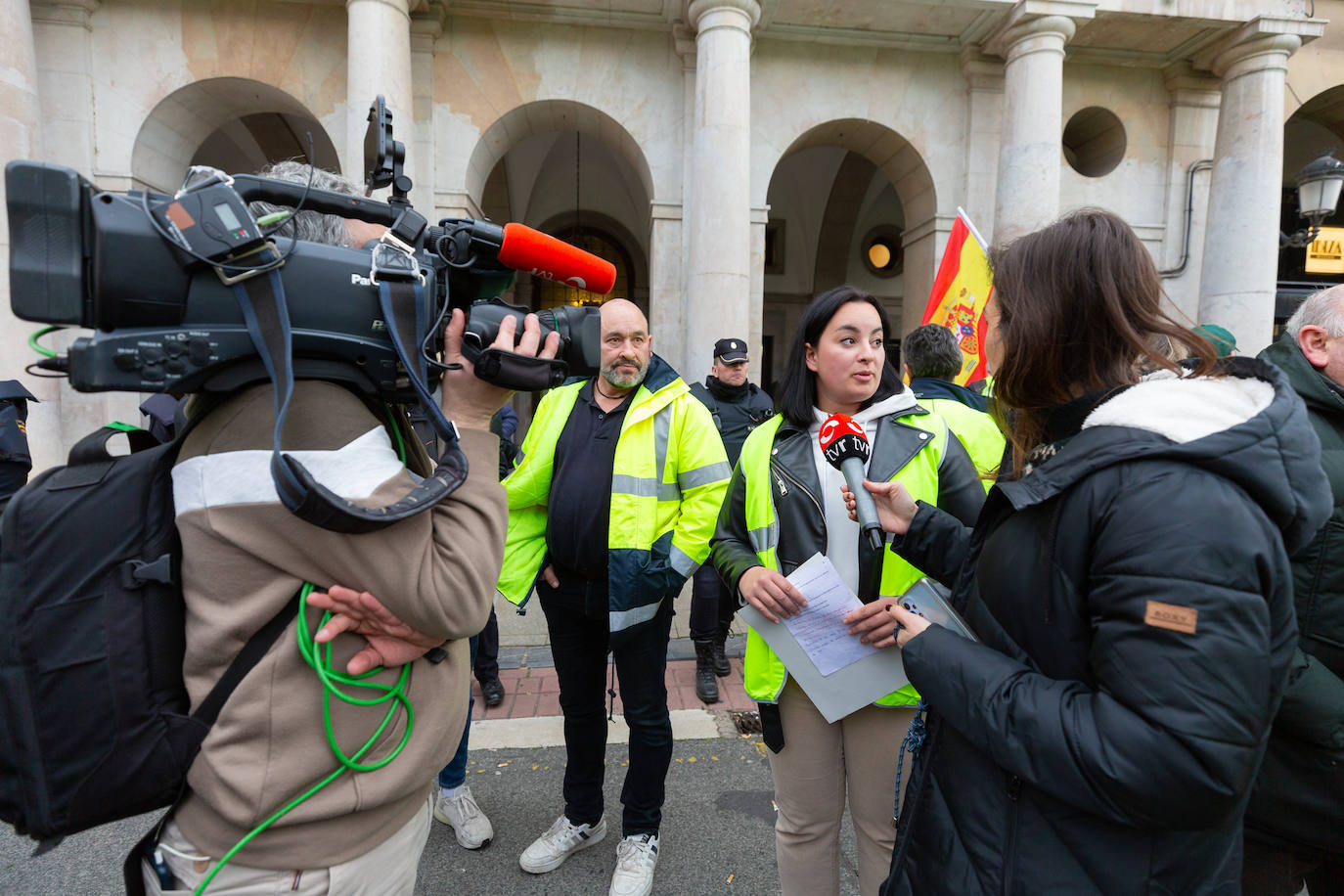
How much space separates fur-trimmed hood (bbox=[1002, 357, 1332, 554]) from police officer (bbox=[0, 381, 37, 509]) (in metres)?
5.06

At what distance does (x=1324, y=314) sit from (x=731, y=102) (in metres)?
5.74

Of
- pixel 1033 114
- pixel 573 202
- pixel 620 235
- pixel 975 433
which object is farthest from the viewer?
pixel 620 235

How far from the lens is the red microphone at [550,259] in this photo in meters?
1.20

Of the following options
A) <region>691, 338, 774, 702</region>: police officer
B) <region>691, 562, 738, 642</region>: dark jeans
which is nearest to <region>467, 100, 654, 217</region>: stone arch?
<region>691, 338, 774, 702</region>: police officer

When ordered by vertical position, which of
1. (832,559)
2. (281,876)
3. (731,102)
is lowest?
(281,876)

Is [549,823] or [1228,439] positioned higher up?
[1228,439]

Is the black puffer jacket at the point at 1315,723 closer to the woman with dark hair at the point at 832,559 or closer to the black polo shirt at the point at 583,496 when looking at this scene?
the woman with dark hair at the point at 832,559

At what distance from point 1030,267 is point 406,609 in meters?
1.19

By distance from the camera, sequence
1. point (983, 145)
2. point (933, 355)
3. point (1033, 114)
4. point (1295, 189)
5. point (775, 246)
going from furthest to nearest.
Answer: point (775, 246) → point (1295, 189) → point (983, 145) → point (1033, 114) → point (933, 355)

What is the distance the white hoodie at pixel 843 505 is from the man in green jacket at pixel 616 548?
672 millimetres

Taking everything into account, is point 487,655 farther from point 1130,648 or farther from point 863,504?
point 1130,648

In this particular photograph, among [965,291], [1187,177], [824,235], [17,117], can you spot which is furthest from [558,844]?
[824,235]

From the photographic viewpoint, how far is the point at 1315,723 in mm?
1413

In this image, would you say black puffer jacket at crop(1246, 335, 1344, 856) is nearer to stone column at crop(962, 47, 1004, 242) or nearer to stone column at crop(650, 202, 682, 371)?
stone column at crop(650, 202, 682, 371)
